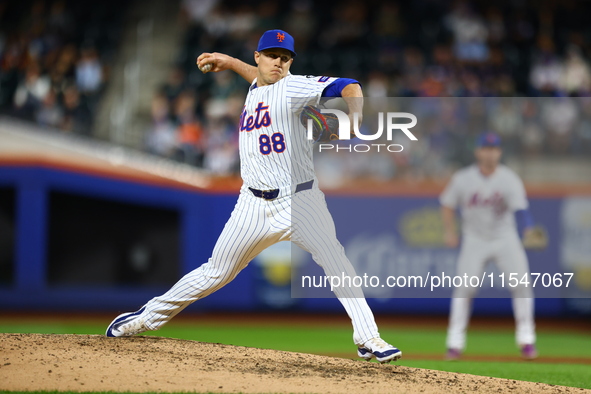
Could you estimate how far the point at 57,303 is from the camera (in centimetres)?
954

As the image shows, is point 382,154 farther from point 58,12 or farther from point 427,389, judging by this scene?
point 58,12

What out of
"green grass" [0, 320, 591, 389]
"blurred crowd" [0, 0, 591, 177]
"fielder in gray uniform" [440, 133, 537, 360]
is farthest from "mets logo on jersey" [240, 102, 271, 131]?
"blurred crowd" [0, 0, 591, 177]

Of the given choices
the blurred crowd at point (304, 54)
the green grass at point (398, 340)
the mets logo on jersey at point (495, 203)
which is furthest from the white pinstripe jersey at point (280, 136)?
the blurred crowd at point (304, 54)

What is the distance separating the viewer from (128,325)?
4547 mm

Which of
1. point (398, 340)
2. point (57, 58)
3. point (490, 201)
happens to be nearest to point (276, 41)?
point (490, 201)

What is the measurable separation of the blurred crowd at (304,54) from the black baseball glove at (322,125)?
4367mm

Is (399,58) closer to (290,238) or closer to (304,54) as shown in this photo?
(304,54)

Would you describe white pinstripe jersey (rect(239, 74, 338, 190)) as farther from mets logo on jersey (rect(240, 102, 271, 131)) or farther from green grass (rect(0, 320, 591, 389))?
green grass (rect(0, 320, 591, 389))

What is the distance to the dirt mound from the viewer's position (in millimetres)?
3816

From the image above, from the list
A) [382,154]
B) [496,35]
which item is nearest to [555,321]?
[382,154]

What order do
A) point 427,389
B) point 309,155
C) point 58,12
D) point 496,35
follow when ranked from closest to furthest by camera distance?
point 427,389
point 309,155
point 496,35
point 58,12

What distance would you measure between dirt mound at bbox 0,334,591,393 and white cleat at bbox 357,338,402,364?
127mm

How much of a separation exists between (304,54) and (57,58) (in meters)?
3.87

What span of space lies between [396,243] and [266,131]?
15.0 feet
